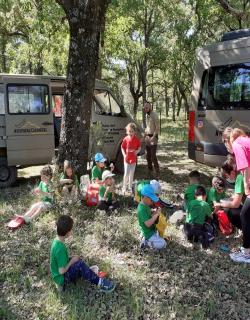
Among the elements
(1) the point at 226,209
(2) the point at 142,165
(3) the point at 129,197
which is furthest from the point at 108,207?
(2) the point at 142,165

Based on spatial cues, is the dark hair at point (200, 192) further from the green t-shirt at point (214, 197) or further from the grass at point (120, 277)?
the grass at point (120, 277)

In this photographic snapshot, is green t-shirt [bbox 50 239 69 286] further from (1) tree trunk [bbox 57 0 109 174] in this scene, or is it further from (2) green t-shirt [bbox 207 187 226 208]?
(1) tree trunk [bbox 57 0 109 174]

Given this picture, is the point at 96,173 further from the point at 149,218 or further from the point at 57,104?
the point at 57,104

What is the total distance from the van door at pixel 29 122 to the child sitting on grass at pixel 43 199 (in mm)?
2240

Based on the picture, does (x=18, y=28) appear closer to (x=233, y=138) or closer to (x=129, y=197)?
(x=129, y=197)

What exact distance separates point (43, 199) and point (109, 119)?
11.7ft

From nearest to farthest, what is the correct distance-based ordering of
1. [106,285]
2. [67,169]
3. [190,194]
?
[106,285] → [190,194] → [67,169]

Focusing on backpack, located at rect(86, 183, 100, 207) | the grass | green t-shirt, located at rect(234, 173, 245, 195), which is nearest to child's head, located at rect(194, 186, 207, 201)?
the grass

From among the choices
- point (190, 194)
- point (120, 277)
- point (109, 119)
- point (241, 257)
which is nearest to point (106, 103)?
point (109, 119)

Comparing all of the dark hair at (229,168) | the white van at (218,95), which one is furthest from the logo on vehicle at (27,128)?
the dark hair at (229,168)

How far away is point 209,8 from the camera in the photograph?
71.4 ft

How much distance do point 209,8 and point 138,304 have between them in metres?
20.6

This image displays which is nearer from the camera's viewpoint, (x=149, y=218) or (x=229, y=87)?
(x=149, y=218)

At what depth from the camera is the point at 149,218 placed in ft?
16.6
